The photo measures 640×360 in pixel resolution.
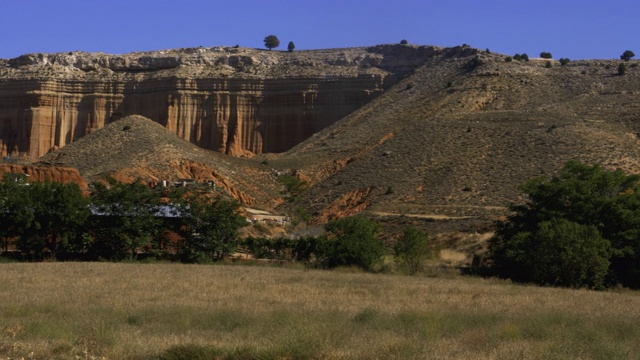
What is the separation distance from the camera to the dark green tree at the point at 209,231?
40.0m

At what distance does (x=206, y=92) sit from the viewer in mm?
108938

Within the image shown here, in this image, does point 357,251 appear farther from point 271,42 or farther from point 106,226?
point 271,42

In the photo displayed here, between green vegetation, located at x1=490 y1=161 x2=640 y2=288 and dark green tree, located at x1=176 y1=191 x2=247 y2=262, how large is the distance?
1106cm

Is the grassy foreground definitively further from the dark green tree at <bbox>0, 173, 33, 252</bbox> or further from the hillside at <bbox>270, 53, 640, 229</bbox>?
the hillside at <bbox>270, 53, 640, 229</bbox>

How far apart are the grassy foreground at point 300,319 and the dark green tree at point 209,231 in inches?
433

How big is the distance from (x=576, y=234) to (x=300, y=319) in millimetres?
15679

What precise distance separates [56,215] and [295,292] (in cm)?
1779

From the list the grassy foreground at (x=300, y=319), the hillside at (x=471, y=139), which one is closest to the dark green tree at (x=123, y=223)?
the grassy foreground at (x=300, y=319)

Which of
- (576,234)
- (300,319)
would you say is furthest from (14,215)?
(300,319)

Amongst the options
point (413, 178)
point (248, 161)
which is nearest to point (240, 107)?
point (248, 161)

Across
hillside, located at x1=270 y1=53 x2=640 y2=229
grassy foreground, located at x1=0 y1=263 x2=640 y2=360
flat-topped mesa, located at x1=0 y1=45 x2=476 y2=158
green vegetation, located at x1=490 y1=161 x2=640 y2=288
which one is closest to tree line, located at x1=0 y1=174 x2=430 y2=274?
green vegetation, located at x1=490 y1=161 x2=640 y2=288

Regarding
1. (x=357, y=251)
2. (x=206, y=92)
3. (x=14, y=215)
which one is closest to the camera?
(x=357, y=251)

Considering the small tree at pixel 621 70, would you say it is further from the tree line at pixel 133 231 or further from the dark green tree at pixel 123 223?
the dark green tree at pixel 123 223

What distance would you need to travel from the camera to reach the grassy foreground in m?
14.9
